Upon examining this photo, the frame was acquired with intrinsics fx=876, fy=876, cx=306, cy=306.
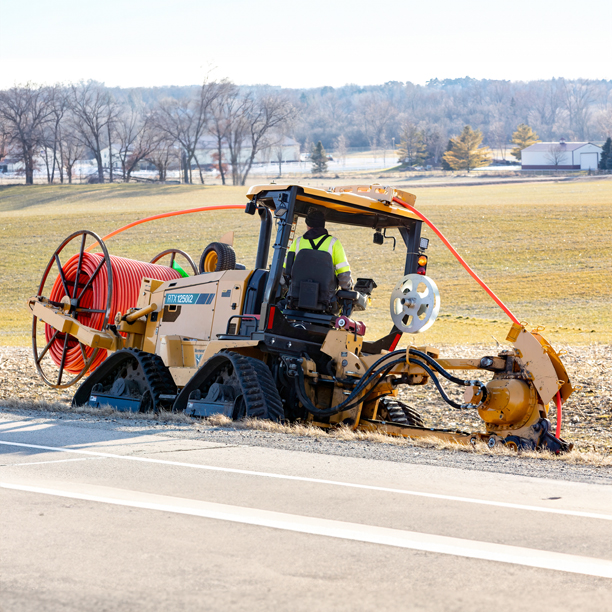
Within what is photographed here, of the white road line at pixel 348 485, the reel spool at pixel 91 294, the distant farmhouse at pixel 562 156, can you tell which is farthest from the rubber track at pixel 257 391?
the distant farmhouse at pixel 562 156

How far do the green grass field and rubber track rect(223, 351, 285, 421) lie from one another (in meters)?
13.4

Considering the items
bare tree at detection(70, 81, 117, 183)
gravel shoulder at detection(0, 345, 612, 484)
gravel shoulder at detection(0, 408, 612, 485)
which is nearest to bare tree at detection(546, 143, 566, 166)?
bare tree at detection(70, 81, 117, 183)

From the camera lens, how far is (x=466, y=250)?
45.5 metres

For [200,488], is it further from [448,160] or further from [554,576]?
[448,160]

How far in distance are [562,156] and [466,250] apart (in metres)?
103

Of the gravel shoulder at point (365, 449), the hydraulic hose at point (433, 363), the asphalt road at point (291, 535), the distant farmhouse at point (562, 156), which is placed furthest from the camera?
the distant farmhouse at point (562, 156)

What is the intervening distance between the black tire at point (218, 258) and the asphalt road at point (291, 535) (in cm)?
388

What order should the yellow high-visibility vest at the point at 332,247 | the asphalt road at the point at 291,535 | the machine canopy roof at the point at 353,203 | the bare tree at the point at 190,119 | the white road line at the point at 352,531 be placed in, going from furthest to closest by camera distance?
the bare tree at the point at 190,119 < the machine canopy roof at the point at 353,203 < the yellow high-visibility vest at the point at 332,247 < the white road line at the point at 352,531 < the asphalt road at the point at 291,535

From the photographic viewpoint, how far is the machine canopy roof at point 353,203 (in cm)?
992

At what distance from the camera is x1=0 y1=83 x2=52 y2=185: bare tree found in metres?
105

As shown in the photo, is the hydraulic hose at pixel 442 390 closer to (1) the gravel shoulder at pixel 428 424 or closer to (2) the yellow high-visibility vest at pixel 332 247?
(1) the gravel shoulder at pixel 428 424

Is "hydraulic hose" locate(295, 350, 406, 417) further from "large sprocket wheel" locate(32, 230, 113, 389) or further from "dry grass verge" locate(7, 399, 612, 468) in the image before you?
"large sprocket wheel" locate(32, 230, 113, 389)

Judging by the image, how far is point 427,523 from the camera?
5.39 metres

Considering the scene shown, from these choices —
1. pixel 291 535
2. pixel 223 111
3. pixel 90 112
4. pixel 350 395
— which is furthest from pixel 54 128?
pixel 291 535
